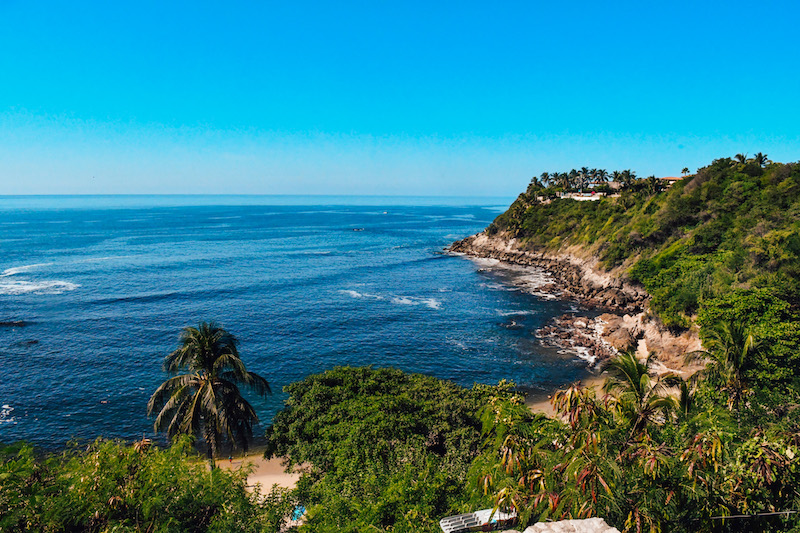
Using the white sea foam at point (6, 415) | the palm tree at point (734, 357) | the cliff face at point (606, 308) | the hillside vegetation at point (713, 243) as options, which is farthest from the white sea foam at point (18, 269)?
the palm tree at point (734, 357)

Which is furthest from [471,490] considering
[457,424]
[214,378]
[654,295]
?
[654,295]

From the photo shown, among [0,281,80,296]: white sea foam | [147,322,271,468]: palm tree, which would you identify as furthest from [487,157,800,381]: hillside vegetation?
[0,281,80,296]: white sea foam

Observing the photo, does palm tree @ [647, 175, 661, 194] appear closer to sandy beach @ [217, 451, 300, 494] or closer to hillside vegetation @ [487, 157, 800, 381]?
hillside vegetation @ [487, 157, 800, 381]

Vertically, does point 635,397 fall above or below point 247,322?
above

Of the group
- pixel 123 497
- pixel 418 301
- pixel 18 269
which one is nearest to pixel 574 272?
pixel 418 301

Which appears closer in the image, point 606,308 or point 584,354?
point 584,354

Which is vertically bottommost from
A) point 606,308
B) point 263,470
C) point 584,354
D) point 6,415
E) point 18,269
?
point 263,470

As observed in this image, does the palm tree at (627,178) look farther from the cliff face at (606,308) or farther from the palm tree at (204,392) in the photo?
the palm tree at (204,392)

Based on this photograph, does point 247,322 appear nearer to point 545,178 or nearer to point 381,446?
point 381,446
